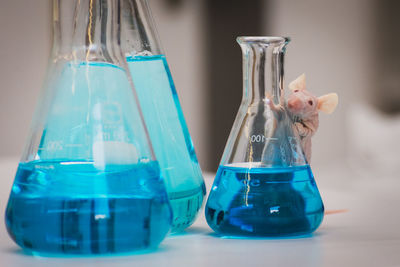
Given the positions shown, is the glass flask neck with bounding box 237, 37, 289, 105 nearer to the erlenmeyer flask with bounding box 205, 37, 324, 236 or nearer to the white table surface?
the erlenmeyer flask with bounding box 205, 37, 324, 236

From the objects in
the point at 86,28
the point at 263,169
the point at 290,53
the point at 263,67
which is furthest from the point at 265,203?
the point at 290,53

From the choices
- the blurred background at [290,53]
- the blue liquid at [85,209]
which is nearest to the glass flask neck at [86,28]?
the blue liquid at [85,209]

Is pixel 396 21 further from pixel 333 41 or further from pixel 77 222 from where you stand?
pixel 77 222

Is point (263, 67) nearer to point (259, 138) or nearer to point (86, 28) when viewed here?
point (259, 138)

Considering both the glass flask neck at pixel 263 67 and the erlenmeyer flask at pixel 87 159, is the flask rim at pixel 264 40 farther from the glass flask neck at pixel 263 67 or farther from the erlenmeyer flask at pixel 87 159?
the erlenmeyer flask at pixel 87 159

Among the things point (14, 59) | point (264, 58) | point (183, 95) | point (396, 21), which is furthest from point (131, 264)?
point (396, 21)

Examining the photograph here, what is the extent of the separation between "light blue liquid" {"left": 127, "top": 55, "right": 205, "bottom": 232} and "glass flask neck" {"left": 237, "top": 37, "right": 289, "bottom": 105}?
9 cm

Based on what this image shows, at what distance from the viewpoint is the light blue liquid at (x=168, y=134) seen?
2.17 feet

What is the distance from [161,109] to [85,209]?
0.19 m

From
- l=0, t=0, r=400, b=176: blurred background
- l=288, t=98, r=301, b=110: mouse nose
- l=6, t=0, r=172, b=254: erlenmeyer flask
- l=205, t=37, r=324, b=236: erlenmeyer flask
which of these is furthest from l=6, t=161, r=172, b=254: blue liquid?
l=0, t=0, r=400, b=176: blurred background

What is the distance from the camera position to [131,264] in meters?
0.50

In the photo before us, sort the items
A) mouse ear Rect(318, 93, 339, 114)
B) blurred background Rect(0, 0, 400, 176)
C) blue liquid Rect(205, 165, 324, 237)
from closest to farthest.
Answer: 1. blue liquid Rect(205, 165, 324, 237)
2. mouse ear Rect(318, 93, 339, 114)
3. blurred background Rect(0, 0, 400, 176)

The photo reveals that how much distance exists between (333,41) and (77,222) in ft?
9.94

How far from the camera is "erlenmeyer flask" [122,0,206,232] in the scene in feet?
2.18
